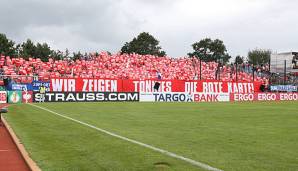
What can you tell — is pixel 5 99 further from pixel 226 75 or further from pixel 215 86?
pixel 226 75

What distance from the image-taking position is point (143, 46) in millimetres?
104750

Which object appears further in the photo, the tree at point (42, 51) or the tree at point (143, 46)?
the tree at point (143, 46)

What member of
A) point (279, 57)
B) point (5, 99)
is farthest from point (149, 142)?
point (279, 57)

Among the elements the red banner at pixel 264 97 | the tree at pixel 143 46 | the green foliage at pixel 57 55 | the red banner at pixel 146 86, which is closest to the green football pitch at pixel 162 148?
the red banner at pixel 146 86

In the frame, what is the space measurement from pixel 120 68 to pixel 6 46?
28.2 m

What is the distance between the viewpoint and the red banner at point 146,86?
1751 inches

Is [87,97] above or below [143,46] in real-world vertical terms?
below

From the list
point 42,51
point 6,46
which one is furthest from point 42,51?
point 6,46

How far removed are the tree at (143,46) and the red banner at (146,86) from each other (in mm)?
49626

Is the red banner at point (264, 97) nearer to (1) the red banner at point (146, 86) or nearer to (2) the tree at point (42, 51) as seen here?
(1) the red banner at point (146, 86)

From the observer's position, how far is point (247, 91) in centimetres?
5428

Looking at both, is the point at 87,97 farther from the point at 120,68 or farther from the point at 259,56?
the point at 259,56

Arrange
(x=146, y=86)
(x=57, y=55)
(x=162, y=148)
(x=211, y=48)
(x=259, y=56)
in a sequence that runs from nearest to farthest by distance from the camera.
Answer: (x=162, y=148), (x=146, y=86), (x=57, y=55), (x=211, y=48), (x=259, y=56)

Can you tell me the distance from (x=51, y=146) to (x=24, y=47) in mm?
71955
